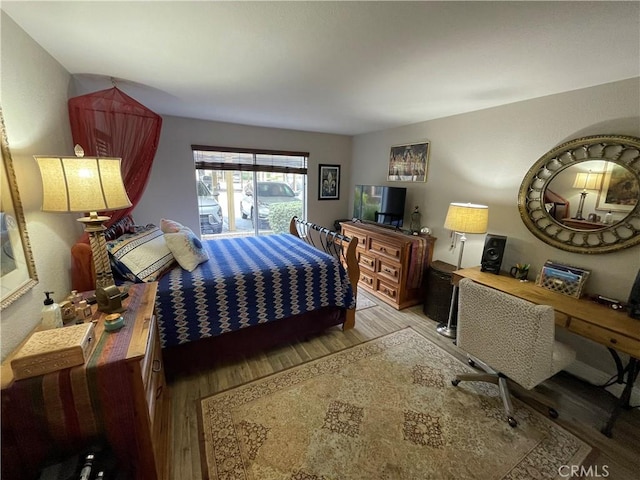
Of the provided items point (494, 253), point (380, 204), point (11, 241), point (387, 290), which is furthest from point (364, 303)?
point (11, 241)

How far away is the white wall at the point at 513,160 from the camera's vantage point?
1925 mm

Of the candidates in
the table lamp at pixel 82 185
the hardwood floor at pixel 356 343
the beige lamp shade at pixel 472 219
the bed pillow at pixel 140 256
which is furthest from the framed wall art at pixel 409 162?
the table lamp at pixel 82 185

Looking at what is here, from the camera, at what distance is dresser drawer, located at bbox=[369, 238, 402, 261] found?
122 inches

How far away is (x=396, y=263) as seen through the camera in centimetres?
313

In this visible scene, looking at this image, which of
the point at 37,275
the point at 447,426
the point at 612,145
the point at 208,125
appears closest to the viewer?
the point at 37,275

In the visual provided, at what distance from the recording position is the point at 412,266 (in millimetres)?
3117

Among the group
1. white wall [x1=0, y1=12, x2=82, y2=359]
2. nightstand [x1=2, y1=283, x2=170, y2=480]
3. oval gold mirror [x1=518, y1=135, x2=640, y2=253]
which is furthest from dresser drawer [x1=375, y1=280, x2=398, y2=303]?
white wall [x1=0, y1=12, x2=82, y2=359]

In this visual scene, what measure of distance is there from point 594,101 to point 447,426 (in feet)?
8.61

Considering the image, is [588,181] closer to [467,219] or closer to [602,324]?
[467,219]

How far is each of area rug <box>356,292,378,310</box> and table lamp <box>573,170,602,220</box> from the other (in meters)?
2.13

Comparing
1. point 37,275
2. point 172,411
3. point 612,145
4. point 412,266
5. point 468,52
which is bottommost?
point 172,411

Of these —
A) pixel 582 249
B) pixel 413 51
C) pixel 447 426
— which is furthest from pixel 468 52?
pixel 447 426

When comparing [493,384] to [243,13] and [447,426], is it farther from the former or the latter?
[243,13]

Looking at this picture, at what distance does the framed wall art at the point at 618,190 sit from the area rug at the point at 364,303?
7.47ft
